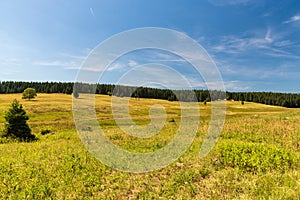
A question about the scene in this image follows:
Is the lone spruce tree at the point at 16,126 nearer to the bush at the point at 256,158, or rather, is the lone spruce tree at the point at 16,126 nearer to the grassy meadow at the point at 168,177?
the grassy meadow at the point at 168,177

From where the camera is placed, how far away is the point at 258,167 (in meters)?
10.5

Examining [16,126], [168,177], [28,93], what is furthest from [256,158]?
[28,93]

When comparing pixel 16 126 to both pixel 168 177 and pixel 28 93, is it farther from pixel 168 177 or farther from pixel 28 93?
pixel 28 93

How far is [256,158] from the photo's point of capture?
36.2 feet

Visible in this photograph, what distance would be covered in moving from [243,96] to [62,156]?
20414 cm

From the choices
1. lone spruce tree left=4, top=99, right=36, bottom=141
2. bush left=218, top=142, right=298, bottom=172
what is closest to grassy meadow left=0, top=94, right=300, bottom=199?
bush left=218, top=142, right=298, bottom=172

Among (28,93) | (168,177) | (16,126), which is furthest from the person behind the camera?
(28,93)

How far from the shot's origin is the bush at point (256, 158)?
1051 centimetres

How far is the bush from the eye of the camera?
10.5 meters

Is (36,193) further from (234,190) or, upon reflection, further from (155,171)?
(234,190)

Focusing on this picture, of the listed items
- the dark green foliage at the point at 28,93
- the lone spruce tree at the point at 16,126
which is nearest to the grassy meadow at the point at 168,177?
the lone spruce tree at the point at 16,126

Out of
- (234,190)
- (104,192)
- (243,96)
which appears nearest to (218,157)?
(234,190)

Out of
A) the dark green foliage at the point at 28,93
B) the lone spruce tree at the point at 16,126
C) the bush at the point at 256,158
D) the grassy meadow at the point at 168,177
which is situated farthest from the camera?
the dark green foliage at the point at 28,93

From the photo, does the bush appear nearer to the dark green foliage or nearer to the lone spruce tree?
the lone spruce tree
